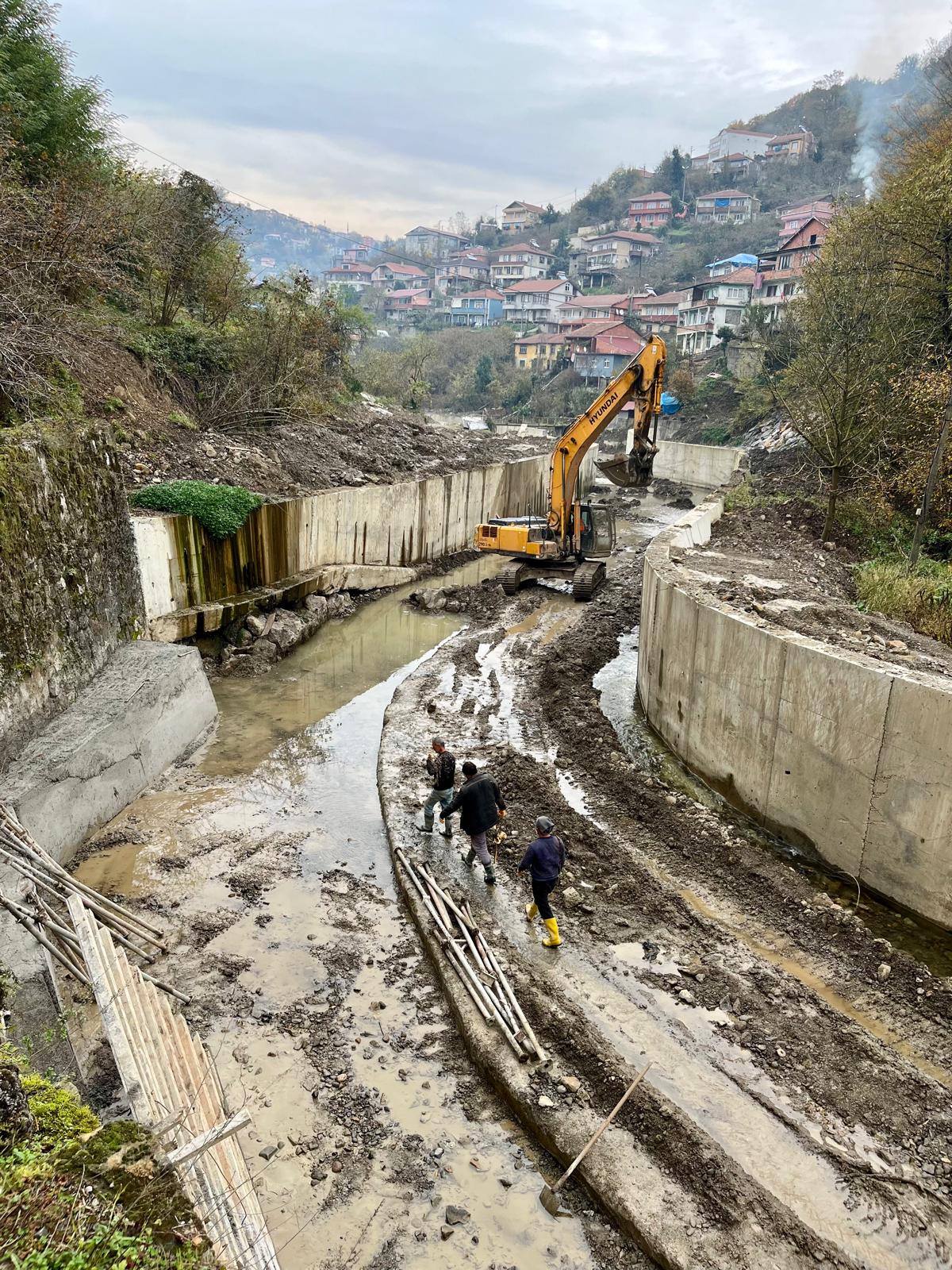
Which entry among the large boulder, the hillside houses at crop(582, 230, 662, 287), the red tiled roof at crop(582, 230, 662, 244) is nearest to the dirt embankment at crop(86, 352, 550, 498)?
the large boulder

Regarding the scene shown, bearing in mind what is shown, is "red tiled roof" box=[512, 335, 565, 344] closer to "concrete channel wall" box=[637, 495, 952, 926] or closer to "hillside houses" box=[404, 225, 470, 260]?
"concrete channel wall" box=[637, 495, 952, 926]

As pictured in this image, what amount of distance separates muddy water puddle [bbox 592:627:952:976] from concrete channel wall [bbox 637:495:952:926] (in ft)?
0.54

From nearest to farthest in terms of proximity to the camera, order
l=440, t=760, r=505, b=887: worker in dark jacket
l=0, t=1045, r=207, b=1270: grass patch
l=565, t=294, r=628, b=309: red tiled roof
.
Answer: l=0, t=1045, r=207, b=1270: grass patch → l=440, t=760, r=505, b=887: worker in dark jacket → l=565, t=294, r=628, b=309: red tiled roof

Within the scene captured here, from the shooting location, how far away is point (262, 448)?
70.2 ft

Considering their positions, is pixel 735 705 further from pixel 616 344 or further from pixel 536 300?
pixel 536 300

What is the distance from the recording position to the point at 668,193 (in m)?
115

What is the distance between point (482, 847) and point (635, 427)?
42.6 feet

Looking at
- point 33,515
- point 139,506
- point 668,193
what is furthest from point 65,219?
point 668,193

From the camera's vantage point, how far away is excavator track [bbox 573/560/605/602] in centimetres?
1980

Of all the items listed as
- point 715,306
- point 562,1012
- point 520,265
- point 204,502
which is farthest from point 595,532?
point 520,265

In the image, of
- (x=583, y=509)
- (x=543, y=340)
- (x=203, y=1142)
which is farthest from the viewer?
(x=543, y=340)

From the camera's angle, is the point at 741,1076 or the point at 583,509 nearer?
the point at 741,1076

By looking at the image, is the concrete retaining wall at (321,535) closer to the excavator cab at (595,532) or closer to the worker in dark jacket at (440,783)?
the excavator cab at (595,532)

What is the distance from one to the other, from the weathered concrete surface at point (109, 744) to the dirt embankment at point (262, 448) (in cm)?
394
